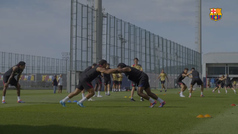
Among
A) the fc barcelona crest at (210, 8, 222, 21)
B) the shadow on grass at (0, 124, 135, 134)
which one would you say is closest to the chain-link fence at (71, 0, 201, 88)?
the fc barcelona crest at (210, 8, 222, 21)

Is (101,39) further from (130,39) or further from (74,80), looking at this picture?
(130,39)

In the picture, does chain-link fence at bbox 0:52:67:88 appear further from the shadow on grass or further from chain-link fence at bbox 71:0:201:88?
the shadow on grass

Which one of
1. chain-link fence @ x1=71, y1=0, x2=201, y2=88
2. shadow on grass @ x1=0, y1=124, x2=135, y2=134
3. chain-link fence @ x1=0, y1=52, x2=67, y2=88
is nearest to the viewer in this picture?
shadow on grass @ x1=0, y1=124, x2=135, y2=134

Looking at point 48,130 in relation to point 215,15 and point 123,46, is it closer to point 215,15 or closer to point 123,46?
point 123,46

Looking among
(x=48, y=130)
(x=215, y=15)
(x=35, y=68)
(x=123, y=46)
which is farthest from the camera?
(x=215, y=15)

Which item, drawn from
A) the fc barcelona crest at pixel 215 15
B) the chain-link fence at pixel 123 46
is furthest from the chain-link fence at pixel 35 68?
the fc barcelona crest at pixel 215 15

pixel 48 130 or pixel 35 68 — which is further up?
pixel 35 68

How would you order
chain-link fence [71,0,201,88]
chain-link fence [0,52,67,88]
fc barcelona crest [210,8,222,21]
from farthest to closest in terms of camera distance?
fc barcelona crest [210,8,222,21]
chain-link fence [0,52,67,88]
chain-link fence [71,0,201,88]

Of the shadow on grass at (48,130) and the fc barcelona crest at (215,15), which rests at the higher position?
the fc barcelona crest at (215,15)

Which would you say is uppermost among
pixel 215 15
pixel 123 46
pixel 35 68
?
pixel 215 15

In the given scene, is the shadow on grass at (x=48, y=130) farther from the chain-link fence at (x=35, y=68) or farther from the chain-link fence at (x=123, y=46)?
the chain-link fence at (x=35, y=68)

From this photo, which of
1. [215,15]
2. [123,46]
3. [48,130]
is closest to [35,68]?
[123,46]

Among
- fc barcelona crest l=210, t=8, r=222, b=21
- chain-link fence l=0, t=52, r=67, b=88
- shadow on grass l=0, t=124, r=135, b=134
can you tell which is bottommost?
shadow on grass l=0, t=124, r=135, b=134

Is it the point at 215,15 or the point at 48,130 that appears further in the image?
the point at 215,15
